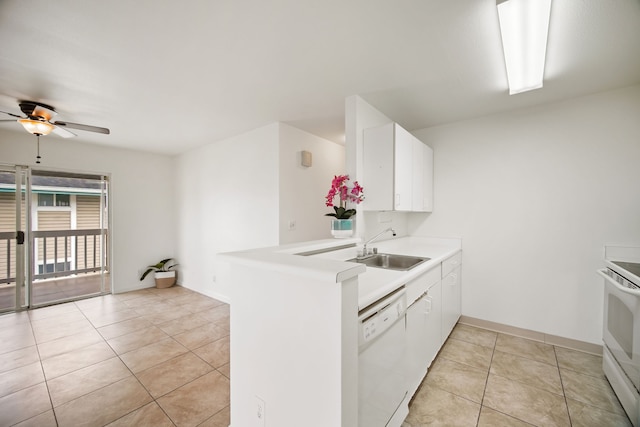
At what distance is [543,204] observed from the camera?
99.3 inches

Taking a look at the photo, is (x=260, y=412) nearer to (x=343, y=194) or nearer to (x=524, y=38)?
(x=343, y=194)

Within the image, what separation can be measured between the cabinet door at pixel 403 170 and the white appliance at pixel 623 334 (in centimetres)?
151

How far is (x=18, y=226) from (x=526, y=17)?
6029 mm

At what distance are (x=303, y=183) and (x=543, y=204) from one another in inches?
106

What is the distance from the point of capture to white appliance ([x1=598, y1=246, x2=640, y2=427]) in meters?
1.45

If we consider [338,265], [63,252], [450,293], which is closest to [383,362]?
[338,265]

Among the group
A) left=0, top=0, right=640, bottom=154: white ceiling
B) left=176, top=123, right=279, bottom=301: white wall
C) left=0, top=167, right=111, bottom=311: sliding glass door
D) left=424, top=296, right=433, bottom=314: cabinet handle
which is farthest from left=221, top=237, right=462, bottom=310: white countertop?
left=0, top=167, right=111, bottom=311: sliding glass door

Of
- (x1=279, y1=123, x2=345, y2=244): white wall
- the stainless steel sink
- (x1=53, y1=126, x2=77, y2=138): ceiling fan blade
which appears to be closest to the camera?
the stainless steel sink

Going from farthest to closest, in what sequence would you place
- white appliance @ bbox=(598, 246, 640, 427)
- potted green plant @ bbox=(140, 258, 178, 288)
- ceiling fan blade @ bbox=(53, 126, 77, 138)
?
potted green plant @ bbox=(140, 258, 178, 288)
ceiling fan blade @ bbox=(53, 126, 77, 138)
white appliance @ bbox=(598, 246, 640, 427)

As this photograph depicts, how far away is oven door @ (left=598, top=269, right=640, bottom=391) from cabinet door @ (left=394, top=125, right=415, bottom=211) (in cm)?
151

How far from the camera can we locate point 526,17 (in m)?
1.40

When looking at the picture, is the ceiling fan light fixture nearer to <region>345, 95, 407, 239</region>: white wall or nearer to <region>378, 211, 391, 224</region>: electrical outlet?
<region>345, 95, 407, 239</region>: white wall

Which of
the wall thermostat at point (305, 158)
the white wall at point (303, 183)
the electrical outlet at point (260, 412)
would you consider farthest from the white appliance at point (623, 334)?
the wall thermostat at point (305, 158)

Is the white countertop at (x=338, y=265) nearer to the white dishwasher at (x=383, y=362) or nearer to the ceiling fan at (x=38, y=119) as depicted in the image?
the white dishwasher at (x=383, y=362)
